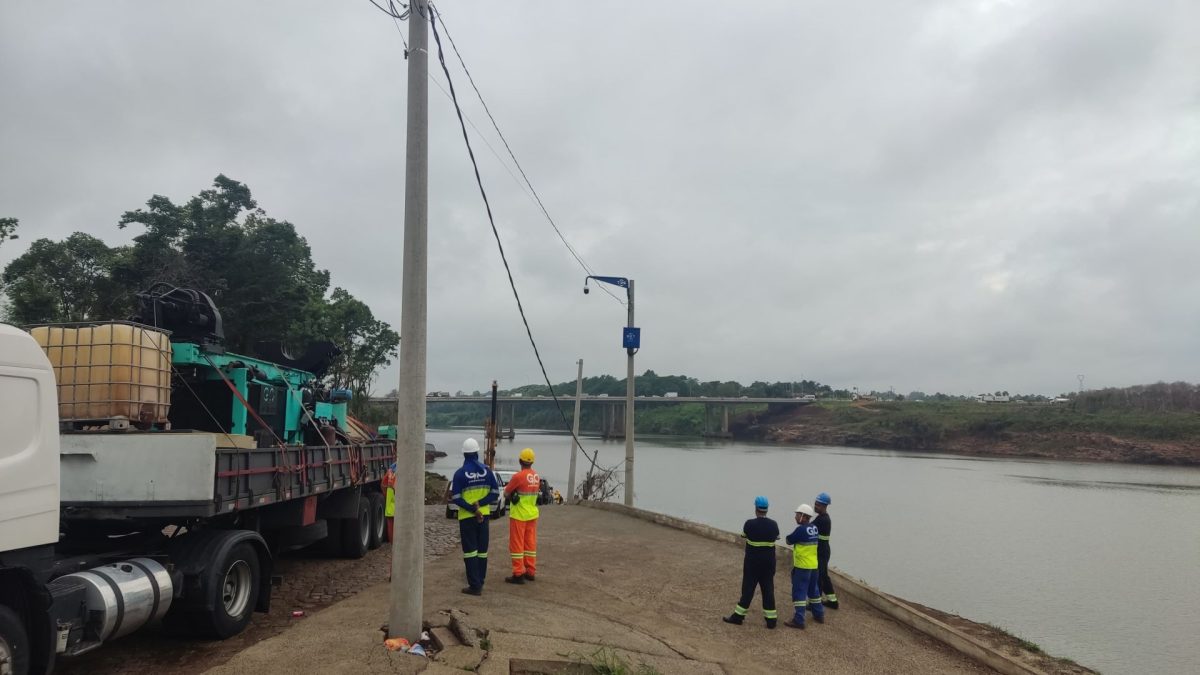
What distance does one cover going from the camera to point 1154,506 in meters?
30.8

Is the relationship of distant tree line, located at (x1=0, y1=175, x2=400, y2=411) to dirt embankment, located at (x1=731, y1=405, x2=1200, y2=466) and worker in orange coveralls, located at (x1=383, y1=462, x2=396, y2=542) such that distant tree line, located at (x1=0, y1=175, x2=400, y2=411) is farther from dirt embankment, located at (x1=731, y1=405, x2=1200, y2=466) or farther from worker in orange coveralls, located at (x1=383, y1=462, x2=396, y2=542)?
dirt embankment, located at (x1=731, y1=405, x2=1200, y2=466)

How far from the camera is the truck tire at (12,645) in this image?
168 inches

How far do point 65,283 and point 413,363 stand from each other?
98.2ft

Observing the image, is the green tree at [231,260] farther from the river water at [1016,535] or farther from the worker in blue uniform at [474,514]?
the worker in blue uniform at [474,514]

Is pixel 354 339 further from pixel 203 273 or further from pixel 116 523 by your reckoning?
pixel 116 523

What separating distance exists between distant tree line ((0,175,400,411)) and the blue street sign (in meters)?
14.7

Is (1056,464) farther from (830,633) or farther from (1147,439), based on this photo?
(830,633)

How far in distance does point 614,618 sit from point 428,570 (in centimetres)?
282

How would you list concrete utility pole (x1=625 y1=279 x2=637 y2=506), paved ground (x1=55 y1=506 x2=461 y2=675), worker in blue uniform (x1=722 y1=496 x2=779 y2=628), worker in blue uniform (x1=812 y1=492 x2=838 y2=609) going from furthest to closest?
concrete utility pole (x1=625 y1=279 x2=637 y2=506)
worker in blue uniform (x1=812 y1=492 x2=838 y2=609)
worker in blue uniform (x1=722 y1=496 x2=779 y2=628)
paved ground (x1=55 y1=506 x2=461 y2=675)

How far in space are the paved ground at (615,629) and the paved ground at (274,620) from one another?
619 mm

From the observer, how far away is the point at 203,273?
1201 inches

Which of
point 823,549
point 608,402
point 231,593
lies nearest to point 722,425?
point 608,402

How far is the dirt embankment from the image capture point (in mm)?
54219

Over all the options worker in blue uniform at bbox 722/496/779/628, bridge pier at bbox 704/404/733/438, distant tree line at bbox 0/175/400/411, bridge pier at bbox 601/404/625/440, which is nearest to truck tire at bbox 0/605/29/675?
worker in blue uniform at bbox 722/496/779/628
